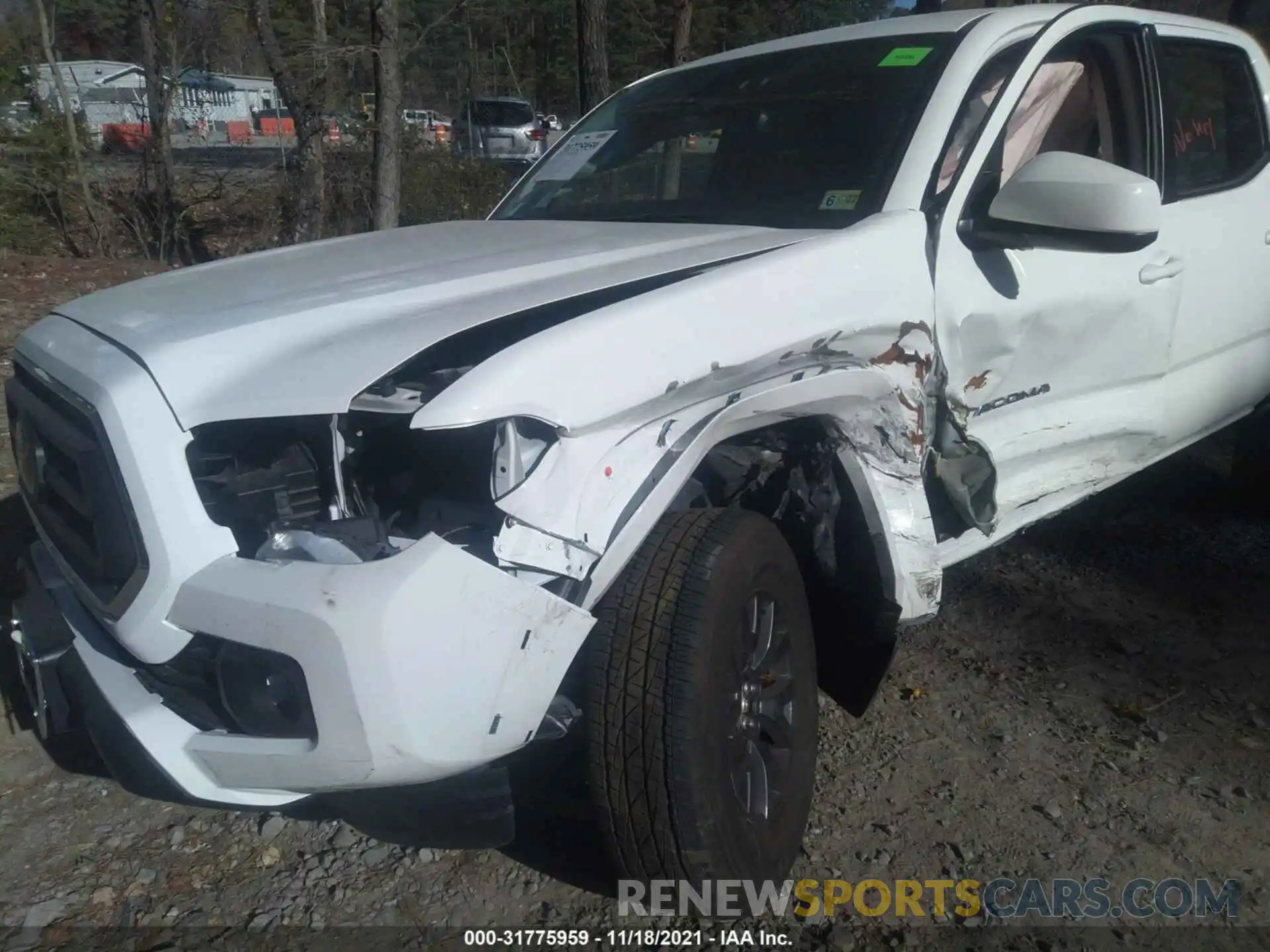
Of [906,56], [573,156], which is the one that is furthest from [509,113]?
[906,56]

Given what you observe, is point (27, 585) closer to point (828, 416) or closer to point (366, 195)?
point (828, 416)

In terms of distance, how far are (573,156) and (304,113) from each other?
235 inches

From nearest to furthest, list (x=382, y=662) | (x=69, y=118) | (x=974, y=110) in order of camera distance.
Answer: (x=382, y=662)
(x=974, y=110)
(x=69, y=118)

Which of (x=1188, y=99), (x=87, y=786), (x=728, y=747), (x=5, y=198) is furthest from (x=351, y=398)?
(x=5, y=198)

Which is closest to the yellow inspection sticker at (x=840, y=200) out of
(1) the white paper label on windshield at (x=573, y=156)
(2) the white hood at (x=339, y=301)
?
(2) the white hood at (x=339, y=301)

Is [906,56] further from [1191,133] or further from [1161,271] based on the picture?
[1191,133]

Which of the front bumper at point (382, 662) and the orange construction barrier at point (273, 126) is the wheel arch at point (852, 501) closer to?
the front bumper at point (382, 662)

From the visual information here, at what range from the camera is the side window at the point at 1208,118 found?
3541 mm

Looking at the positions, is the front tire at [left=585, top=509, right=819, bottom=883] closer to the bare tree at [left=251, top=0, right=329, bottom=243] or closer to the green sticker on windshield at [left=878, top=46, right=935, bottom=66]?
the green sticker on windshield at [left=878, top=46, right=935, bottom=66]

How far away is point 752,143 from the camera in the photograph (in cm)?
316

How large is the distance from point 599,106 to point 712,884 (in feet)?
9.30

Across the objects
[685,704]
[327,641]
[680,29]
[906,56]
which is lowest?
[685,704]

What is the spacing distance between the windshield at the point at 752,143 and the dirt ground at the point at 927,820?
1.45m

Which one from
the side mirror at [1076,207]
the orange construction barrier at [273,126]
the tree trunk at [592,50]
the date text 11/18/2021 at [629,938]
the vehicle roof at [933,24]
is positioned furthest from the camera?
the orange construction barrier at [273,126]
